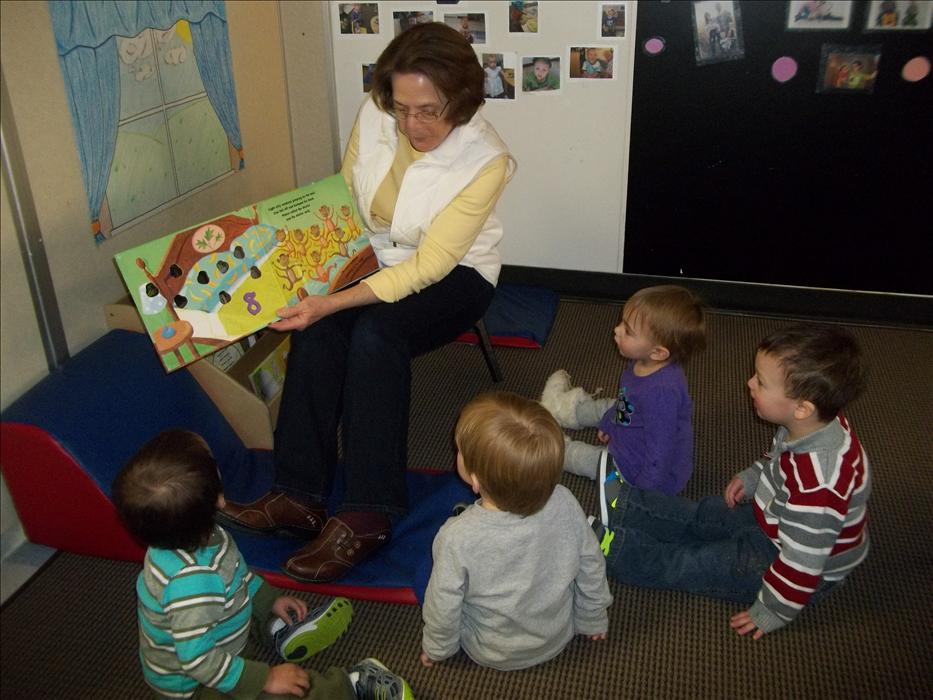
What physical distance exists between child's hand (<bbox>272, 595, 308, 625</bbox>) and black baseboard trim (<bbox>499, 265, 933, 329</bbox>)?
1765 mm

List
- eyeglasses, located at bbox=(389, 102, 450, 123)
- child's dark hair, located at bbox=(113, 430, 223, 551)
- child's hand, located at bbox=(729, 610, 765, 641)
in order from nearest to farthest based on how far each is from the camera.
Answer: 1. child's dark hair, located at bbox=(113, 430, 223, 551)
2. child's hand, located at bbox=(729, 610, 765, 641)
3. eyeglasses, located at bbox=(389, 102, 450, 123)

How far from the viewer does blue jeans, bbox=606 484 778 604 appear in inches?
66.4

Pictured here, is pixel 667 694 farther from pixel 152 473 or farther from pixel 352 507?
pixel 152 473

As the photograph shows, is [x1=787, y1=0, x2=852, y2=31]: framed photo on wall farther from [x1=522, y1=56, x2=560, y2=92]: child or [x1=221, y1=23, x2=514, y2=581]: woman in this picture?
[x1=221, y1=23, x2=514, y2=581]: woman

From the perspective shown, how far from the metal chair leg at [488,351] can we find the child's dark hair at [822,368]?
94 centimetres

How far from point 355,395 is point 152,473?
0.58 m

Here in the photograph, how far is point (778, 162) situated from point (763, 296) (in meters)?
0.48

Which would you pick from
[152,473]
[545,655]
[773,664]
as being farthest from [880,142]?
[152,473]

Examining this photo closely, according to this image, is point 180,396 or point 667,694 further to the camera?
point 180,396

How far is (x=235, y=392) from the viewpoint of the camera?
6.85 ft

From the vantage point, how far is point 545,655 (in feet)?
5.15

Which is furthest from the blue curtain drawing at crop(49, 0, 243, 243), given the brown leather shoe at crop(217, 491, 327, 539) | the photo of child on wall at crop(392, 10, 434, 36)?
the photo of child on wall at crop(392, 10, 434, 36)

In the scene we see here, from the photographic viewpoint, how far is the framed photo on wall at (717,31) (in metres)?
2.60

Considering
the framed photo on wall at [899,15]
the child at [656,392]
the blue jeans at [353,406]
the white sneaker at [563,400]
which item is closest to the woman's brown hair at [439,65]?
the blue jeans at [353,406]
